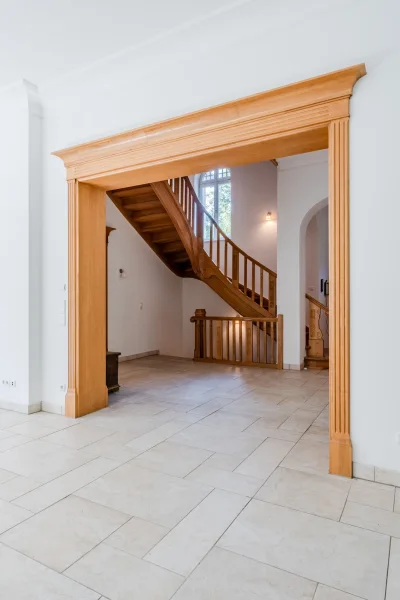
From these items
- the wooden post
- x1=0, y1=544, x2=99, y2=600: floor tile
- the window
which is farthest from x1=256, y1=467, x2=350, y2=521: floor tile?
the window

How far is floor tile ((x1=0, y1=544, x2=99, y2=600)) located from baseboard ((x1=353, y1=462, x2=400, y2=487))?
172 cm

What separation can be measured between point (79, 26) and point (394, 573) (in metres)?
3.87

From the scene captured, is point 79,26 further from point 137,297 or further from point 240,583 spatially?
point 137,297

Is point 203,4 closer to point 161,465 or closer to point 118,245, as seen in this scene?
point 161,465

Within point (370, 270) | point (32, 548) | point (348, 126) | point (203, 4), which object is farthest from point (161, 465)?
point (203, 4)

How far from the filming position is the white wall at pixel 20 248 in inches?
153

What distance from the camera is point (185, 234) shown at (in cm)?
674

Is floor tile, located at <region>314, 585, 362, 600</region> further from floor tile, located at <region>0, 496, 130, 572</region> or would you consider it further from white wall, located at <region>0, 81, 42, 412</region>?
white wall, located at <region>0, 81, 42, 412</region>

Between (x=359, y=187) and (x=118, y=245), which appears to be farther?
(x=118, y=245)

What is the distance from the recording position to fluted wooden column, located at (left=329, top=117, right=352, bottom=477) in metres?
2.51

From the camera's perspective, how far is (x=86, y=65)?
3.42 m

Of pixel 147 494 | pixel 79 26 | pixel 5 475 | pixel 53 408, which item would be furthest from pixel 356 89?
pixel 53 408

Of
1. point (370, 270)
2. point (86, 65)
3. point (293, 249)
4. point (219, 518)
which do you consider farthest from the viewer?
point (293, 249)

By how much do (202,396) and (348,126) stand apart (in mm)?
3240
